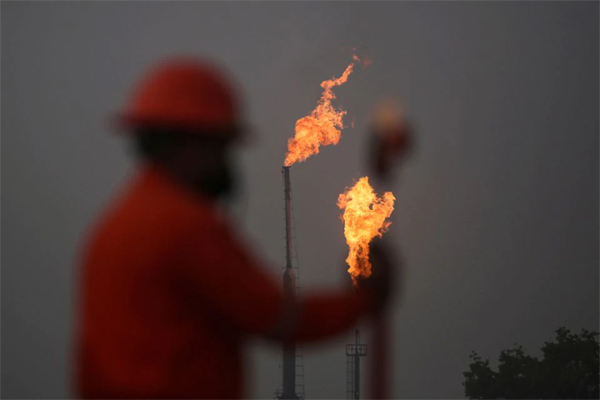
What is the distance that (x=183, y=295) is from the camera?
4.35 meters

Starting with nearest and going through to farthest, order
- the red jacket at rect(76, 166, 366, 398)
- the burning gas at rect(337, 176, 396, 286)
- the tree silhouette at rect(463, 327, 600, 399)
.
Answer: the red jacket at rect(76, 166, 366, 398) < the burning gas at rect(337, 176, 396, 286) < the tree silhouette at rect(463, 327, 600, 399)

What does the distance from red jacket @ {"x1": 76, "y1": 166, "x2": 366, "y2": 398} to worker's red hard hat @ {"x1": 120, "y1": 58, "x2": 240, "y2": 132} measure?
0.34m

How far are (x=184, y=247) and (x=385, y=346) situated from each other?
1696 millimetres

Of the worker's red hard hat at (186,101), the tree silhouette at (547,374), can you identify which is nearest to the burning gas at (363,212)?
the worker's red hard hat at (186,101)

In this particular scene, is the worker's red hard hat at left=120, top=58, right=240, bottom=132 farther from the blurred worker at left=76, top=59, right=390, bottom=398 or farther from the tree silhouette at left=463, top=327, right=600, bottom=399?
the tree silhouette at left=463, top=327, right=600, bottom=399

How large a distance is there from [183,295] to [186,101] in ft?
2.49

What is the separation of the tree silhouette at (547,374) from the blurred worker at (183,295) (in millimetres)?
46735

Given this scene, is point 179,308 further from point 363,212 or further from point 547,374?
point 547,374

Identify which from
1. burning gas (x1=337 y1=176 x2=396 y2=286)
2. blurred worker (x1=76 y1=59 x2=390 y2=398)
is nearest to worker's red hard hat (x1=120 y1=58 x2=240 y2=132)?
blurred worker (x1=76 y1=59 x2=390 y2=398)

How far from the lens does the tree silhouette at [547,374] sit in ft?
164

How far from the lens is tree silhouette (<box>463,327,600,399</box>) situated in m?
50.1

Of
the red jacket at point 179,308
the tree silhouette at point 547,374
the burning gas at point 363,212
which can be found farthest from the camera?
the tree silhouette at point 547,374

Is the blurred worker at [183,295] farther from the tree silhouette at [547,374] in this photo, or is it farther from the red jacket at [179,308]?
the tree silhouette at [547,374]

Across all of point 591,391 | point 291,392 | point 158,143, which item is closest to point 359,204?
point 158,143
